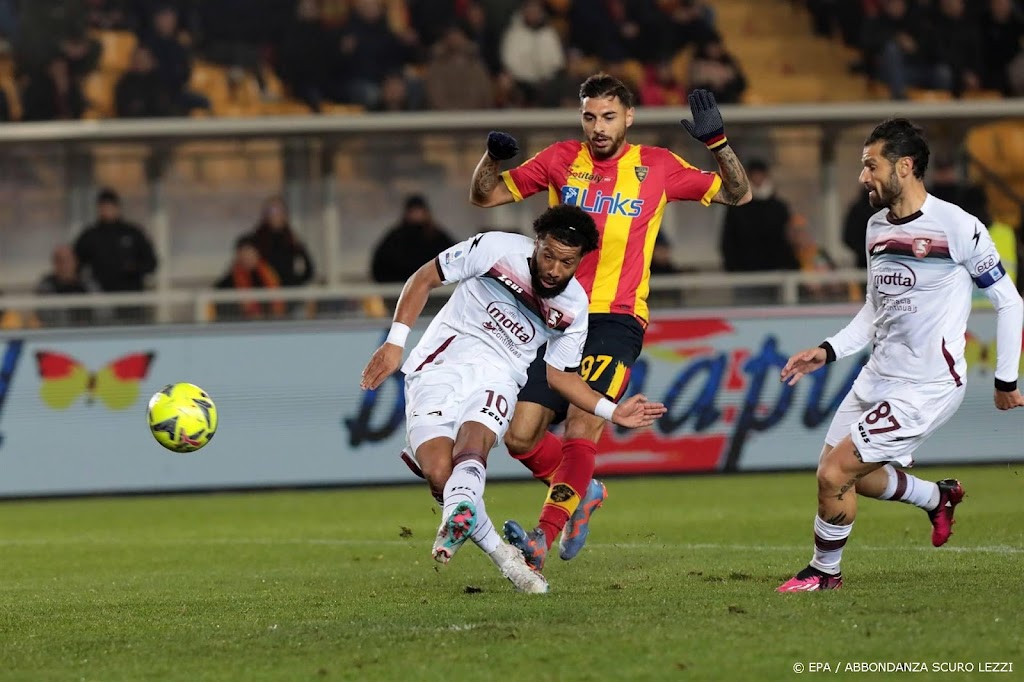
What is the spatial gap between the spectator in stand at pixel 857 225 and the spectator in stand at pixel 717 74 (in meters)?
2.33

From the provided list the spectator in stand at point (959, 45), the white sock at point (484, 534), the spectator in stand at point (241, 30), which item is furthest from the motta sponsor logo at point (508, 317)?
the spectator in stand at point (959, 45)

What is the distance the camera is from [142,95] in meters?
17.1

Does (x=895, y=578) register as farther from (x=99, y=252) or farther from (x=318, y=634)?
(x=99, y=252)

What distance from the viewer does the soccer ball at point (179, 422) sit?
8.70m

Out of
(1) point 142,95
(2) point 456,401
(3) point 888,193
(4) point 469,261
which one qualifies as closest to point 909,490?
(3) point 888,193

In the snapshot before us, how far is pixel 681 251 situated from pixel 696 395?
2.28 m

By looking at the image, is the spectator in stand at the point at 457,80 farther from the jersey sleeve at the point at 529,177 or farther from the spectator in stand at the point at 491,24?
the jersey sleeve at the point at 529,177

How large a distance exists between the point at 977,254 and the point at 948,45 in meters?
12.7

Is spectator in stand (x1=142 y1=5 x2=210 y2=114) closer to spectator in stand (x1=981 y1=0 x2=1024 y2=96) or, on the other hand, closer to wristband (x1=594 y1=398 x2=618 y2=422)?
spectator in stand (x1=981 y1=0 x2=1024 y2=96)

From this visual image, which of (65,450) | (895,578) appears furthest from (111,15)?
(895,578)

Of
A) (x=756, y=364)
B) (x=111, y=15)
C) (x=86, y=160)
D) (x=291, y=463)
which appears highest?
(x=111, y=15)

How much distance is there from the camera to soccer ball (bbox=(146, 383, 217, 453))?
342 inches

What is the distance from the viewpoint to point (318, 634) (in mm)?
6539

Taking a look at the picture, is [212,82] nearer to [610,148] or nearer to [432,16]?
[432,16]
